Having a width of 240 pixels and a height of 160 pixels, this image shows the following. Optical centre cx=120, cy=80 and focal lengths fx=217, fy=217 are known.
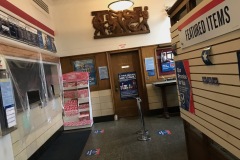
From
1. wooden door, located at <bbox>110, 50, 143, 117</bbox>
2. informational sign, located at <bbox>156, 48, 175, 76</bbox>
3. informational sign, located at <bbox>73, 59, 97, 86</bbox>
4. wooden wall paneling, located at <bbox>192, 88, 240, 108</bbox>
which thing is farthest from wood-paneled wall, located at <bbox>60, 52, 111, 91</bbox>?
wooden wall paneling, located at <bbox>192, 88, 240, 108</bbox>

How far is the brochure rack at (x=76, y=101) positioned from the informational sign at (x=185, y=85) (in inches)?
149

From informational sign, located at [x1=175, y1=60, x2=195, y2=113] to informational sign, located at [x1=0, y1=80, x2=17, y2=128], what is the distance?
2.17 meters

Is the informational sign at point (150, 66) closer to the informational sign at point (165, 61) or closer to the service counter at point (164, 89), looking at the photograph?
the informational sign at point (165, 61)

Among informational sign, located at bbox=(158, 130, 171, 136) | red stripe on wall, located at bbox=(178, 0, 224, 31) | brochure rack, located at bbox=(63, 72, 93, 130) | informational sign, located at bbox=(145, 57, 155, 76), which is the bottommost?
informational sign, located at bbox=(158, 130, 171, 136)

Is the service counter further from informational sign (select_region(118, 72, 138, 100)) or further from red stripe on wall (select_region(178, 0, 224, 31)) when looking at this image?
red stripe on wall (select_region(178, 0, 224, 31))

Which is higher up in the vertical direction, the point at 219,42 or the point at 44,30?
the point at 44,30

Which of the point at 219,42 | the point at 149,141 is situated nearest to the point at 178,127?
the point at 149,141

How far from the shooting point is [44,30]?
18.1 feet

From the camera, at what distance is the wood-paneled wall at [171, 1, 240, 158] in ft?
4.24

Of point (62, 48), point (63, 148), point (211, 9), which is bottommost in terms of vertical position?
point (63, 148)

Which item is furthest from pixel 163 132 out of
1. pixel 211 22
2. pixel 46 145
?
pixel 211 22

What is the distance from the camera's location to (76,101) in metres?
5.91

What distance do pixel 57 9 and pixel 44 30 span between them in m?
1.23

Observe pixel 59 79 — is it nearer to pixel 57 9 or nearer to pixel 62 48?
pixel 62 48
